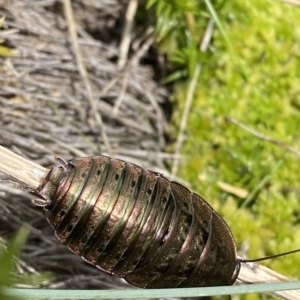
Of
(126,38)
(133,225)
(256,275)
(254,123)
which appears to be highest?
(126,38)

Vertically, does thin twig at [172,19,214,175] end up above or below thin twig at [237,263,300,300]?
above

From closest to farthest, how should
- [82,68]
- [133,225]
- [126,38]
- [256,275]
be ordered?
[133,225], [256,275], [82,68], [126,38]

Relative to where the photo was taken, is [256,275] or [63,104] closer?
[256,275]

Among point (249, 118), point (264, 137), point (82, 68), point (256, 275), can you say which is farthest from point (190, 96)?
point (256, 275)

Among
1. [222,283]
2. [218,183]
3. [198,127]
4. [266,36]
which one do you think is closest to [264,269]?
[222,283]

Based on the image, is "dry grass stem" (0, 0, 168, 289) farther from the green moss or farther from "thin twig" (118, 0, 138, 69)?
the green moss

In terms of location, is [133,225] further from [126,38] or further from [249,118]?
[126,38]

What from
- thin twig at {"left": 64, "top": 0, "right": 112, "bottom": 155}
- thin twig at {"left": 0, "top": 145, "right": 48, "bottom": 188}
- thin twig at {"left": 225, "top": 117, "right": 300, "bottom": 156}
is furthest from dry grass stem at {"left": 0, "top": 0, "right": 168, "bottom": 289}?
thin twig at {"left": 0, "top": 145, "right": 48, "bottom": 188}
